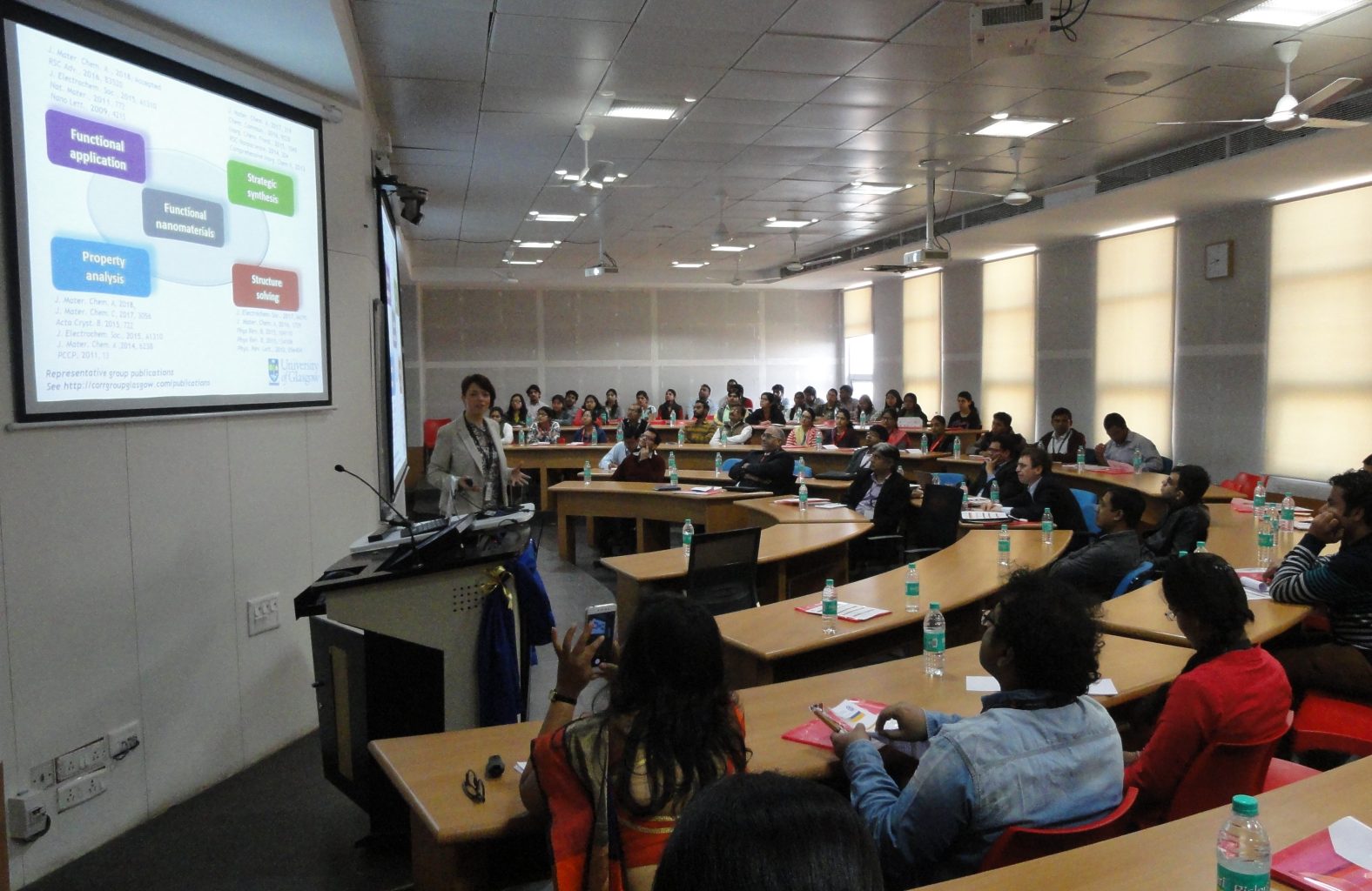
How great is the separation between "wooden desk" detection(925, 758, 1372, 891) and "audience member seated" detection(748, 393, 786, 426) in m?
10.4

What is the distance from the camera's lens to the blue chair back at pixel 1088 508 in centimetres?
609

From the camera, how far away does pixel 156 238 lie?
10.5ft

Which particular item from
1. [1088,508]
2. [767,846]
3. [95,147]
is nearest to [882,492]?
[1088,508]

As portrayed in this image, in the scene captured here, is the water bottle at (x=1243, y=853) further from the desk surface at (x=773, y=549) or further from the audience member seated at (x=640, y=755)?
the desk surface at (x=773, y=549)

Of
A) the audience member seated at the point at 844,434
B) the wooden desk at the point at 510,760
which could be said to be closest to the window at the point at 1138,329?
the audience member seated at the point at 844,434

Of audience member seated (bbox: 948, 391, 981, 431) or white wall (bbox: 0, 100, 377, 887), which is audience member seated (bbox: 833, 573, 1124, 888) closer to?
white wall (bbox: 0, 100, 377, 887)

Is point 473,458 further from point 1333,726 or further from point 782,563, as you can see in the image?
point 1333,726

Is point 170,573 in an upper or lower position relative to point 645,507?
upper

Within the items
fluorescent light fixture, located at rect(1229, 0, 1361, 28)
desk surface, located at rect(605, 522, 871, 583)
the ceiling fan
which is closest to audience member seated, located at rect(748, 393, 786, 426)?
desk surface, located at rect(605, 522, 871, 583)

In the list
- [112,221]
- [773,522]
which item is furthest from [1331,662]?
[112,221]

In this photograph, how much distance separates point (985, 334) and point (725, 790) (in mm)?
12891

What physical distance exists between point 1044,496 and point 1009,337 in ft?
23.3

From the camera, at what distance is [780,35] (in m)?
4.62

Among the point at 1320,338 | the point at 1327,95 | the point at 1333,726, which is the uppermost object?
the point at 1327,95
